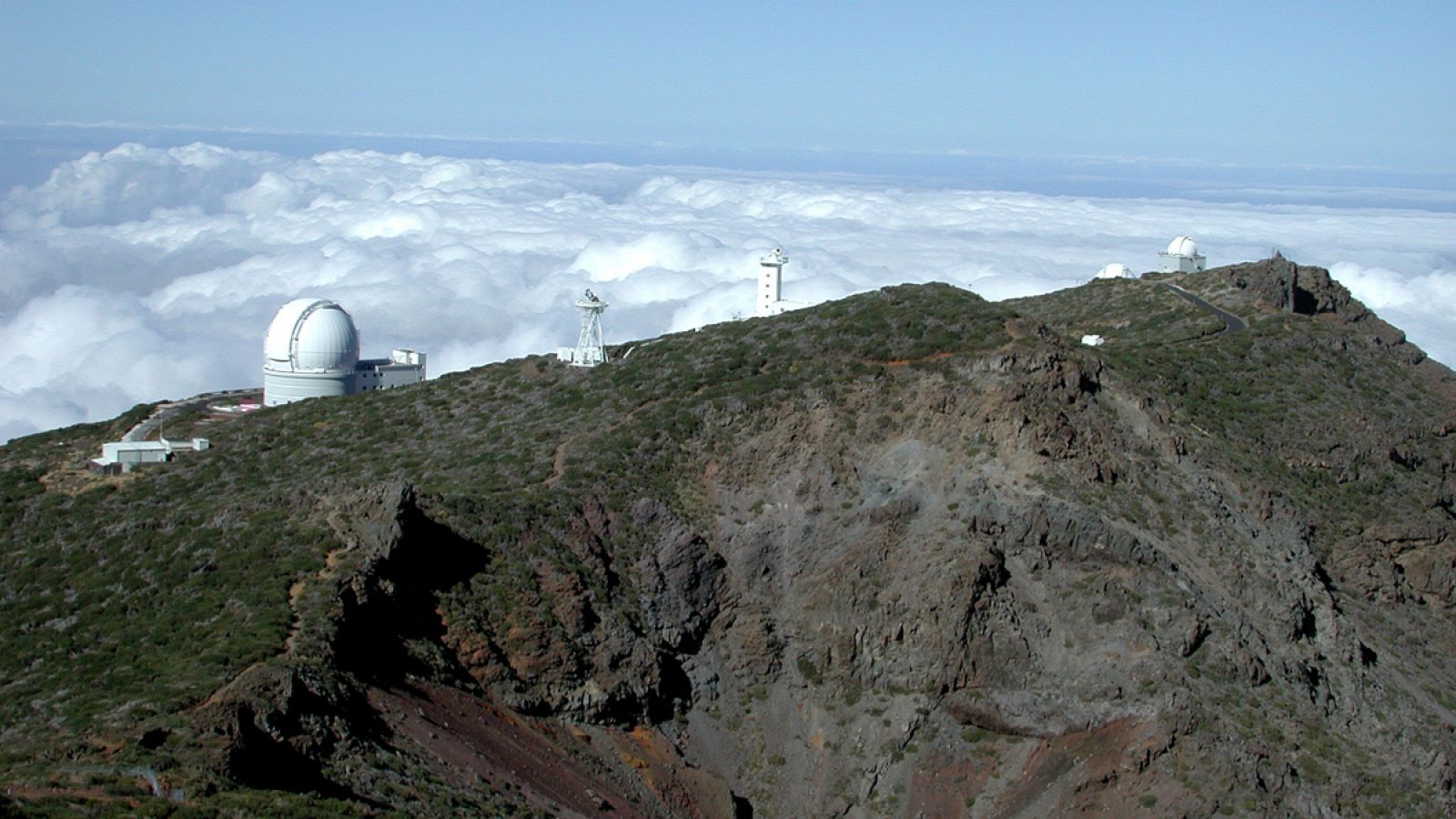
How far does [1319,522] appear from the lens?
112ft

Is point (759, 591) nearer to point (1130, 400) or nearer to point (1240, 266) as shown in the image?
point (1130, 400)

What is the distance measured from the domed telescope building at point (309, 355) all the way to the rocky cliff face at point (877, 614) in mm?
14273

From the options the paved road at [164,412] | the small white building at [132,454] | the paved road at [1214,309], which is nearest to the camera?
the small white building at [132,454]

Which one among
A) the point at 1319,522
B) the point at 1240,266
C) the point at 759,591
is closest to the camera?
the point at 759,591

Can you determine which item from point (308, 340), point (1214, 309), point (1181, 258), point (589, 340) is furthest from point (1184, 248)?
point (308, 340)

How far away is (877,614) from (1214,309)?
27628 millimetres

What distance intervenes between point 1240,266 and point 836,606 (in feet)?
110

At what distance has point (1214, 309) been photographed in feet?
162

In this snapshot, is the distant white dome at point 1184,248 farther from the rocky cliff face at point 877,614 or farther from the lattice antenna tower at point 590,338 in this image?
the lattice antenna tower at point 590,338

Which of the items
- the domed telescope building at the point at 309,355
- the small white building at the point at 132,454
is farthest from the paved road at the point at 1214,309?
the small white building at the point at 132,454

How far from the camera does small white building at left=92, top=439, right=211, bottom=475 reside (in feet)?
119

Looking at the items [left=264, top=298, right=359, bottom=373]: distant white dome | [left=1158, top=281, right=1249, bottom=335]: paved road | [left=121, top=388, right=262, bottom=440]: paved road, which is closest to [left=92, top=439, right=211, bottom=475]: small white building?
[left=121, top=388, right=262, bottom=440]: paved road

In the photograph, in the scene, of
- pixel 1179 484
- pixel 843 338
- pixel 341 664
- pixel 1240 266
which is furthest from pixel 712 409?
pixel 1240 266

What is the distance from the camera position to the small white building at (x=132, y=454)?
36.2 m
